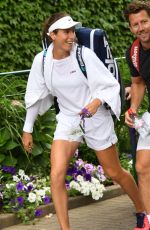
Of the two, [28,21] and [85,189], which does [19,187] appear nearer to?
[85,189]

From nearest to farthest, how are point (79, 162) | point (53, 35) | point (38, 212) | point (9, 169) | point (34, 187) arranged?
point (53, 35) < point (38, 212) < point (34, 187) < point (9, 169) < point (79, 162)

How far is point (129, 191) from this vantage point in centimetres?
730

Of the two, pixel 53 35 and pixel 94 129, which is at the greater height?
pixel 53 35

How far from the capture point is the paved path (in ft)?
25.2

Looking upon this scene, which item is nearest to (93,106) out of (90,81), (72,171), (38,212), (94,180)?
(90,81)

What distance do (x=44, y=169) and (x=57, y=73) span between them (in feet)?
7.23

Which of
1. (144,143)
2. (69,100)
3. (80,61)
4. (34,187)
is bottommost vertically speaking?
(34,187)

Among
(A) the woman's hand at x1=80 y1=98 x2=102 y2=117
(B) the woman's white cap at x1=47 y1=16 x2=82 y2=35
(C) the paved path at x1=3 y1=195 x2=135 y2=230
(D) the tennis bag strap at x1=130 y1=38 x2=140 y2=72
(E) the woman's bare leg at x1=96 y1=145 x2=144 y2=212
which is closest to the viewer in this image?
(A) the woman's hand at x1=80 y1=98 x2=102 y2=117

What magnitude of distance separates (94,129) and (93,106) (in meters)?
0.43

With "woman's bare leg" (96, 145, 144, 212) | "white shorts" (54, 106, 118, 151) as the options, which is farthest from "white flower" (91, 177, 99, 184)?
"white shorts" (54, 106, 118, 151)

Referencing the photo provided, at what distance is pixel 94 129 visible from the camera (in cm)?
706

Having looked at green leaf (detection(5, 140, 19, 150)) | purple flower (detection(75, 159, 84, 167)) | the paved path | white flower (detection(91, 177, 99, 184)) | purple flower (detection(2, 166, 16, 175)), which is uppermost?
green leaf (detection(5, 140, 19, 150))

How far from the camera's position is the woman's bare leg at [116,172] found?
7.10 m

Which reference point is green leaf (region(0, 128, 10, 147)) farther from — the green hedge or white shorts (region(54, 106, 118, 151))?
the green hedge
